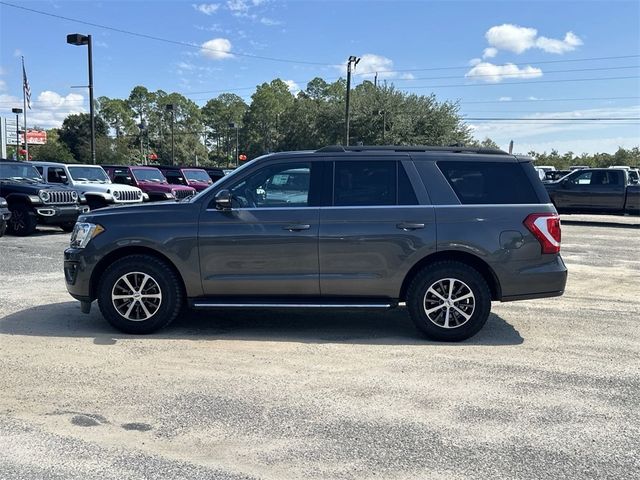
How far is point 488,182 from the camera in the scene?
18.4ft

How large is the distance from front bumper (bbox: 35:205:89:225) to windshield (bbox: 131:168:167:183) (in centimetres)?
559

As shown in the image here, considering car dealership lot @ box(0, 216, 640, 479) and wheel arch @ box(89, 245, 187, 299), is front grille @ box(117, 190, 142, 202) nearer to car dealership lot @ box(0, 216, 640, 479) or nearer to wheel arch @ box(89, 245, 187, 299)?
car dealership lot @ box(0, 216, 640, 479)

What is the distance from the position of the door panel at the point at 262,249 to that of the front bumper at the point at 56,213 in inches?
399

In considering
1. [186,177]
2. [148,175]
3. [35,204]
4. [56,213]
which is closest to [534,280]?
[56,213]

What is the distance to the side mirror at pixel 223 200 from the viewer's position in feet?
17.9

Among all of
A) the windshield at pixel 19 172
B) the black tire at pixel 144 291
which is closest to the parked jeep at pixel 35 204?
the windshield at pixel 19 172

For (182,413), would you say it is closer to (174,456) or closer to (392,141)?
(174,456)

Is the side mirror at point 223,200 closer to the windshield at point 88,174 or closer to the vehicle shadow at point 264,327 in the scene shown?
the vehicle shadow at point 264,327

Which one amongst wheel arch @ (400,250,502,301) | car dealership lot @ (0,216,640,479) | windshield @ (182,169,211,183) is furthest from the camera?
windshield @ (182,169,211,183)

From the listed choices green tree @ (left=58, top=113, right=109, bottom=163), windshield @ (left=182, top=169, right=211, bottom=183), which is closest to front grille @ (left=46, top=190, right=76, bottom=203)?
windshield @ (left=182, top=169, right=211, bottom=183)

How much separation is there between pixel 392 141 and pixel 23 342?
157 ft

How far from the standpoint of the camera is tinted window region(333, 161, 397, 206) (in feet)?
18.3

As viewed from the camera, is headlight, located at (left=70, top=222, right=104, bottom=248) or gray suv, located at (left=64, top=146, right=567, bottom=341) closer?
gray suv, located at (left=64, top=146, right=567, bottom=341)

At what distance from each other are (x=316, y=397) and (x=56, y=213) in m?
12.1
